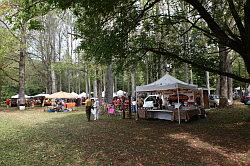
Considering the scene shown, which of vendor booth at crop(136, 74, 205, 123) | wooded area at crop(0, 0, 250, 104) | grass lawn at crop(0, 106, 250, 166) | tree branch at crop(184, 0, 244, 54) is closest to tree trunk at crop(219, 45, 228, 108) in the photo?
wooded area at crop(0, 0, 250, 104)

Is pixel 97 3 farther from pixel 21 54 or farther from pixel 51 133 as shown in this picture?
pixel 21 54

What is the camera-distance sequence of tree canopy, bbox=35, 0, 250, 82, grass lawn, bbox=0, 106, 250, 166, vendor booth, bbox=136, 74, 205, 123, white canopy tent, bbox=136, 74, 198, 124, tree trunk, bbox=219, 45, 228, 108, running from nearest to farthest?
grass lawn, bbox=0, 106, 250, 166 < tree canopy, bbox=35, 0, 250, 82 < white canopy tent, bbox=136, 74, 198, 124 < vendor booth, bbox=136, 74, 205, 123 < tree trunk, bbox=219, 45, 228, 108

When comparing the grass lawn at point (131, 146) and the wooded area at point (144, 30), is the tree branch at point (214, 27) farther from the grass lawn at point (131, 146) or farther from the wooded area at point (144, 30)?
the grass lawn at point (131, 146)

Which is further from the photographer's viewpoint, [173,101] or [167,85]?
[173,101]

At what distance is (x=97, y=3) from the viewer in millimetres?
11391

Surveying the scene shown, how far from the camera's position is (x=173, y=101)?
21938mm

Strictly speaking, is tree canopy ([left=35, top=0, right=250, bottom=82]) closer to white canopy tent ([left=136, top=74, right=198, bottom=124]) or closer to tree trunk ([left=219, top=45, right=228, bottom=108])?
white canopy tent ([left=136, top=74, right=198, bottom=124])

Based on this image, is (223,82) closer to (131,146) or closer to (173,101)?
(173,101)

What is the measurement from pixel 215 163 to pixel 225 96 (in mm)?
19391

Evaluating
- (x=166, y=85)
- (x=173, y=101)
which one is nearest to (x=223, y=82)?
(x=173, y=101)

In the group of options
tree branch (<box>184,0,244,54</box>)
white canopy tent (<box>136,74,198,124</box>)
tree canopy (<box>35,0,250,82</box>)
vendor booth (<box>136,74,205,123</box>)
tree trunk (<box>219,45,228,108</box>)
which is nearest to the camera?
tree canopy (<box>35,0,250,82</box>)

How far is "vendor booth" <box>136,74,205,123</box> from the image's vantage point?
19.4 m

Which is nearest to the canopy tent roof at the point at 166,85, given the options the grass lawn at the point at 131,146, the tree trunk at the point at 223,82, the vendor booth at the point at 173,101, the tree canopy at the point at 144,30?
the vendor booth at the point at 173,101

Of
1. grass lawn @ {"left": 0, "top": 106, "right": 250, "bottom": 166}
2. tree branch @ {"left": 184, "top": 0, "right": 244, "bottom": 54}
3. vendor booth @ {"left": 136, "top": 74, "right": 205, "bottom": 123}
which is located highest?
tree branch @ {"left": 184, "top": 0, "right": 244, "bottom": 54}
